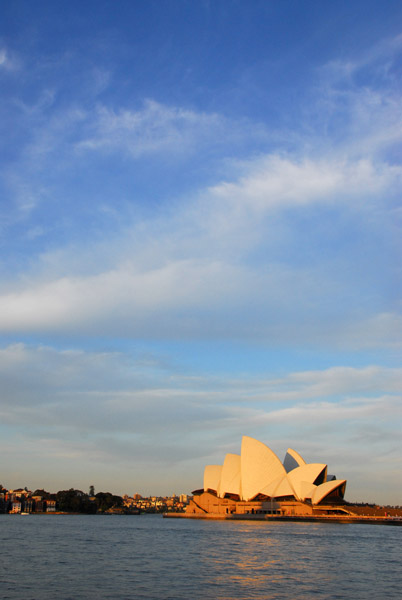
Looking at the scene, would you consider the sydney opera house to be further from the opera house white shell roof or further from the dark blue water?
the dark blue water

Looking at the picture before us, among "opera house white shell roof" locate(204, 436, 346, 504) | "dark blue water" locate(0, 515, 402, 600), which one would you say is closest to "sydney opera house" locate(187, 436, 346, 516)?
"opera house white shell roof" locate(204, 436, 346, 504)

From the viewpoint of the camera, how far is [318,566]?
23328 millimetres

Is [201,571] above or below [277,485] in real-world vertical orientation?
below

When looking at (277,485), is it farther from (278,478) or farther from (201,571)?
(201,571)

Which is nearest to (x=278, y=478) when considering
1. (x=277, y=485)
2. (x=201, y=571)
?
(x=277, y=485)

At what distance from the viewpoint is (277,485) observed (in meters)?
69.4

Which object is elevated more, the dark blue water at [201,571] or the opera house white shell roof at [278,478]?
the opera house white shell roof at [278,478]

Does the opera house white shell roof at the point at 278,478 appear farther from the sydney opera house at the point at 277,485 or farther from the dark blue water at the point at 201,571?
the dark blue water at the point at 201,571

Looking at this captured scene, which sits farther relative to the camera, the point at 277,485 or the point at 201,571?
the point at 277,485

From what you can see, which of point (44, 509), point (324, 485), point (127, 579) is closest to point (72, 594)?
point (127, 579)

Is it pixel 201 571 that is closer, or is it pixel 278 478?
pixel 201 571

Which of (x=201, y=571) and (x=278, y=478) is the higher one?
(x=278, y=478)

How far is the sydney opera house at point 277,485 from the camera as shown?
67.1 m

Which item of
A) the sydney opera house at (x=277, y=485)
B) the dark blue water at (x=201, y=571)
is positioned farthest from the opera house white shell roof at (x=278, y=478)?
the dark blue water at (x=201, y=571)
